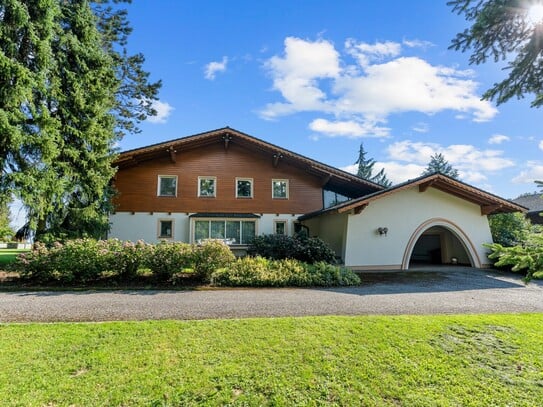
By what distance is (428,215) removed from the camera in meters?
13.7

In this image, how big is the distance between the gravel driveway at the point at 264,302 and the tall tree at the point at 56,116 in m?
5.57

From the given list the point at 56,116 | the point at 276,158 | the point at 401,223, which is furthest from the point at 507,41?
the point at 56,116

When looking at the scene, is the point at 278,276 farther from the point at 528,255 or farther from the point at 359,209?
the point at 528,255

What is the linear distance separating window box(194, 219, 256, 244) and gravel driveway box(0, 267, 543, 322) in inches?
310

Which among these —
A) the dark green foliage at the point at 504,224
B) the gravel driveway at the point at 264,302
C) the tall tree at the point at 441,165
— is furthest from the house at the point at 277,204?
the tall tree at the point at 441,165

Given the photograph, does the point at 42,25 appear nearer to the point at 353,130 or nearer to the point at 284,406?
the point at 284,406

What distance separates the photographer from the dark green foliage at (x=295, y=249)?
1205cm

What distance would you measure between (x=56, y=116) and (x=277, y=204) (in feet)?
37.2

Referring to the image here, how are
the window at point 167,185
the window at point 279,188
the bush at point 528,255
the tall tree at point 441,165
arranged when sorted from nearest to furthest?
the bush at point 528,255 < the window at point 167,185 < the window at point 279,188 < the tall tree at point 441,165

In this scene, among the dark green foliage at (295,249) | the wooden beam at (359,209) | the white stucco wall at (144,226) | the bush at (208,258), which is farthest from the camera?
the white stucco wall at (144,226)

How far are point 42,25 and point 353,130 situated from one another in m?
16.5

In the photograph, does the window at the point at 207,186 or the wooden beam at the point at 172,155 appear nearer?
the wooden beam at the point at 172,155

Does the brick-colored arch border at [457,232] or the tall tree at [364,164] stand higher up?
the tall tree at [364,164]

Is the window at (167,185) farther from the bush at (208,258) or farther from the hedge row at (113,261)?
the bush at (208,258)
